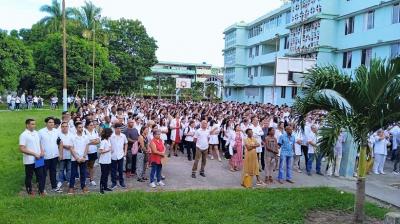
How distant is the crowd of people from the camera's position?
9.55 metres

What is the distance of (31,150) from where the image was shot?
351 inches

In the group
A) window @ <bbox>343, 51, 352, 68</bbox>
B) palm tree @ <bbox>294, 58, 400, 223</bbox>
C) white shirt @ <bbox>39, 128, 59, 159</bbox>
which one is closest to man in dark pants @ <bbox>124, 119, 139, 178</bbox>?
white shirt @ <bbox>39, 128, 59, 159</bbox>

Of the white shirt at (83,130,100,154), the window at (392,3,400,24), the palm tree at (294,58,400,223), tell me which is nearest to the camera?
the palm tree at (294,58,400,223)

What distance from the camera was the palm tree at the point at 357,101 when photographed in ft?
25.8

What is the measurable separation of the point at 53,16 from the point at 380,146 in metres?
47.8

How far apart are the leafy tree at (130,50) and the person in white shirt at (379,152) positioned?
43562 millimetres

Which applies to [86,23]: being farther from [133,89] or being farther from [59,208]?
[59,208]

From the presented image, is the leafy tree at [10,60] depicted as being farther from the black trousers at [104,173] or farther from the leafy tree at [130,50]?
the black trousers at [104,173]

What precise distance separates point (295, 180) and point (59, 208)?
7.07 m

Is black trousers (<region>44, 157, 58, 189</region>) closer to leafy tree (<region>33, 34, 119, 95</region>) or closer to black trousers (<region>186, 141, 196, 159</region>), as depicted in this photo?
black trousers (<region>186, 141, 196, 159</region>)

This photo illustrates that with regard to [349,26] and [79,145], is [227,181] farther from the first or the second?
[349,26]

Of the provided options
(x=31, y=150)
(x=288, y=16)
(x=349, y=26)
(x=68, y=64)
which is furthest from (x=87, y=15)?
(x=31, y=150)

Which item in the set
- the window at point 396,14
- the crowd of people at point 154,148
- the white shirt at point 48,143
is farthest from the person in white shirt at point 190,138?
the window at point 396,14

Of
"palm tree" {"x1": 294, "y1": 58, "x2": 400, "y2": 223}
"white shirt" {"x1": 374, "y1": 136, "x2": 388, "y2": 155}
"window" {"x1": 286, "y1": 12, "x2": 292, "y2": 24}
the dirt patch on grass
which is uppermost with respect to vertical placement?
"window" {"x1": 286, "y1": 12, "x2": 292, "y2": 24}
